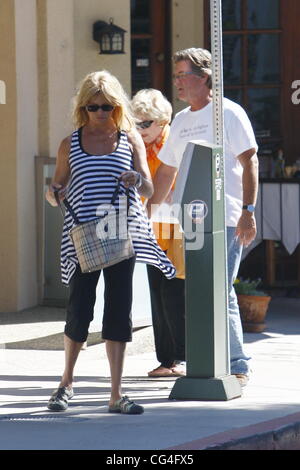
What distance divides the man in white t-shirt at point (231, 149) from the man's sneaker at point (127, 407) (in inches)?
40.8

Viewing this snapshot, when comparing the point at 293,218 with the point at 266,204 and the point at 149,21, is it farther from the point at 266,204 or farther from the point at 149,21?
the point at 149,21

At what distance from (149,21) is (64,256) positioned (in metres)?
6.18

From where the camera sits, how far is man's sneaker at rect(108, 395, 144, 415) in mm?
6602

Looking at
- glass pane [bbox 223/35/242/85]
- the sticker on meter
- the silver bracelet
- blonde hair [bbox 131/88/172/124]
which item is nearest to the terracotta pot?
blonde hair [bbox 131/88/172/124]

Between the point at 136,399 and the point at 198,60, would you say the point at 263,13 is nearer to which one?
the point at 198,60

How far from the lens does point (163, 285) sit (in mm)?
7934

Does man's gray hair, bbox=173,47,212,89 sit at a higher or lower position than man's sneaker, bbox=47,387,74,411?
higher

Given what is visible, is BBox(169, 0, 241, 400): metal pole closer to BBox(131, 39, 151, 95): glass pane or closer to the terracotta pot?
the terracotta pot

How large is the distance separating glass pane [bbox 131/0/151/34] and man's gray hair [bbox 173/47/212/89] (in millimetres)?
5046

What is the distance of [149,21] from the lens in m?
12.6

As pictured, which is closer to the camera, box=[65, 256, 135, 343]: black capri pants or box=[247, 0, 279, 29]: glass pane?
box=[65, 256, 135, 343]: black capri pants

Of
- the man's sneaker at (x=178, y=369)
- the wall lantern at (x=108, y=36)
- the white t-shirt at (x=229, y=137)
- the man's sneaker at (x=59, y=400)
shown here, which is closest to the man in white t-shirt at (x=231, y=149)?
the white t-shirt at (x=229, y=137)

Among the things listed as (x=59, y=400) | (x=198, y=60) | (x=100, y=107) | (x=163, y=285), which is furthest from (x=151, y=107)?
(x=59, y=400)

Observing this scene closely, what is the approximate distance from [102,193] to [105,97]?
0.52m
